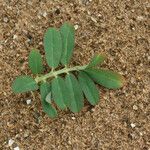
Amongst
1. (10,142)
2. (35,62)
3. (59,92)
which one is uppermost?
(35,62)

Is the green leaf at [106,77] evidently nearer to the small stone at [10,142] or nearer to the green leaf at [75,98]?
the green leaf at [75,98]

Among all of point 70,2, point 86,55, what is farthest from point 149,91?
point 70,2

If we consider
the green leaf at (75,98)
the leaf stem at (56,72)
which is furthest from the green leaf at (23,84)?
the green leaf at (75,98)

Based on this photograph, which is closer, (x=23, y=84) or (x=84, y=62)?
(x=23, y=84)

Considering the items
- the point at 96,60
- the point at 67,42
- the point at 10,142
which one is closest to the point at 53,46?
the point at 67,42

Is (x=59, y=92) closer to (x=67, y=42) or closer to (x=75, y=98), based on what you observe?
(x=75, y=98)

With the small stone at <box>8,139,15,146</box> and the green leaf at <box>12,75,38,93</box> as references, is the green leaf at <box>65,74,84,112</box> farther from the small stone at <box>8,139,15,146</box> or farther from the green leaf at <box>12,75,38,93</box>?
the small stone at <box>8,139,15,146</box>

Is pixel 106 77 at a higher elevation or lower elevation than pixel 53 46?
lower
